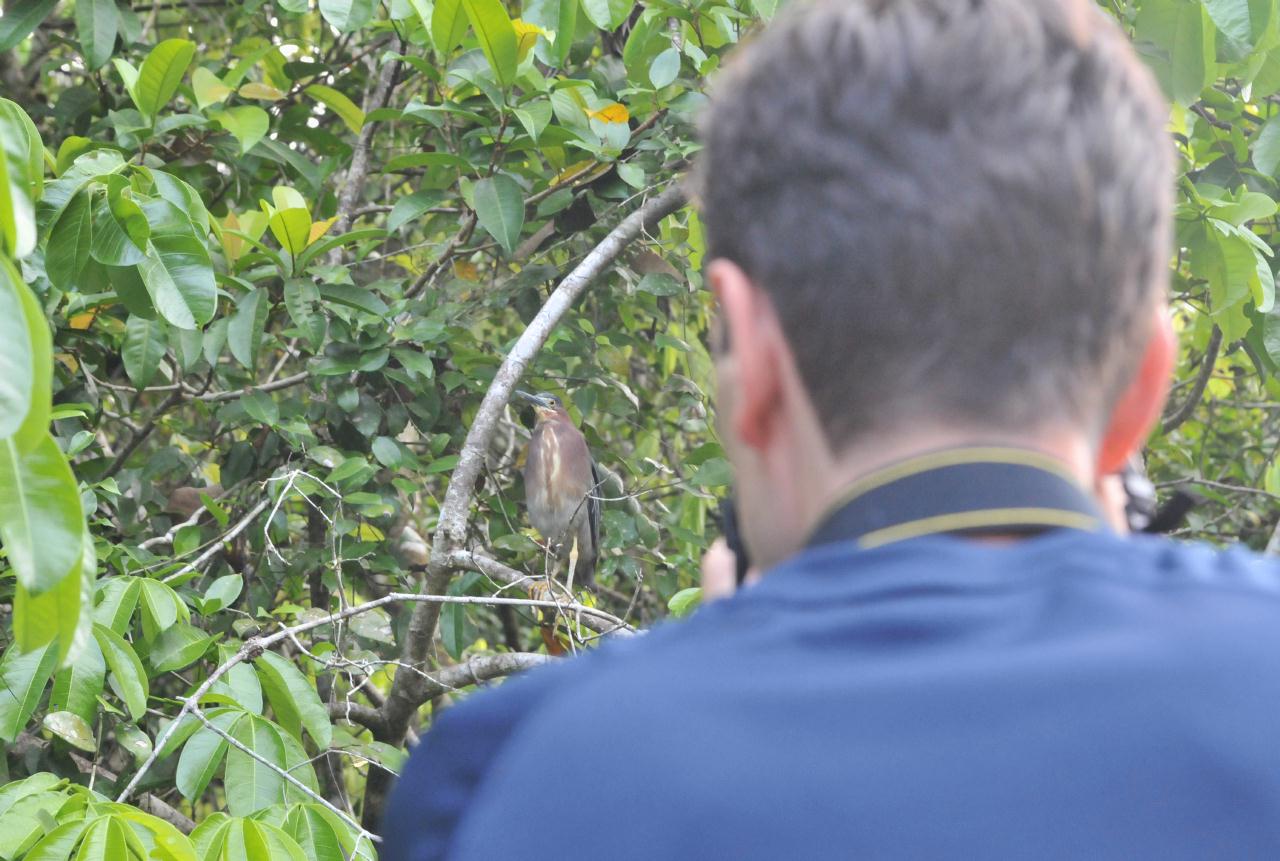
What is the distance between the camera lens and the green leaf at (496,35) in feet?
9.10

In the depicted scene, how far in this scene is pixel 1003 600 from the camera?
59 centimetres

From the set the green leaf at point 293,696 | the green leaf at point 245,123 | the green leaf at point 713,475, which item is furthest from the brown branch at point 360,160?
the green leaf at point 293,696

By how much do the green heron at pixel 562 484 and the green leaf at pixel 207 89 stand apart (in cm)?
116

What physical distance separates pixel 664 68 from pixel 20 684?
1.75m

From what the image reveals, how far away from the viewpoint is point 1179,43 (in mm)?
2521

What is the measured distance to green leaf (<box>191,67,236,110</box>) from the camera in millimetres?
3229

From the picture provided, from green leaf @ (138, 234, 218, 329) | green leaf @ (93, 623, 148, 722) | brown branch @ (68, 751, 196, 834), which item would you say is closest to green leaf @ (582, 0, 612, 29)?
green leaf @ (138, 234, 218, 329)

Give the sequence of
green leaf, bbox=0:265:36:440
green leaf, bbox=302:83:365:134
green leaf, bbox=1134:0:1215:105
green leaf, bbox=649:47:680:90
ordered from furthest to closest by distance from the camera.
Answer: green leaf, bbox=302:83:365:134, green leaf, bbox=649:47:680:90, green leaf, bbox=1134:0:1215:105, green leaf, bbox=0:265:36:440

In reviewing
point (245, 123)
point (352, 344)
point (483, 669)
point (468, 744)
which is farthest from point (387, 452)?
point (468, 744)

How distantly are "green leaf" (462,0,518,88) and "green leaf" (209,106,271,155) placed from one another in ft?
2.20

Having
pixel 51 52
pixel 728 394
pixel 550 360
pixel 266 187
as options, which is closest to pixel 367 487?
pixel 550 360

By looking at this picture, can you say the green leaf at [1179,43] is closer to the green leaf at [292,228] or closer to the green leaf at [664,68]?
the green leaf at [664,68]

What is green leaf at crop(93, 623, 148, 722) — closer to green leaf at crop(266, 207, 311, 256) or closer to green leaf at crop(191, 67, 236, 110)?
green leaf at crop(266, 207, 311, 256)

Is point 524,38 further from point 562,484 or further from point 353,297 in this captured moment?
point 562,484
